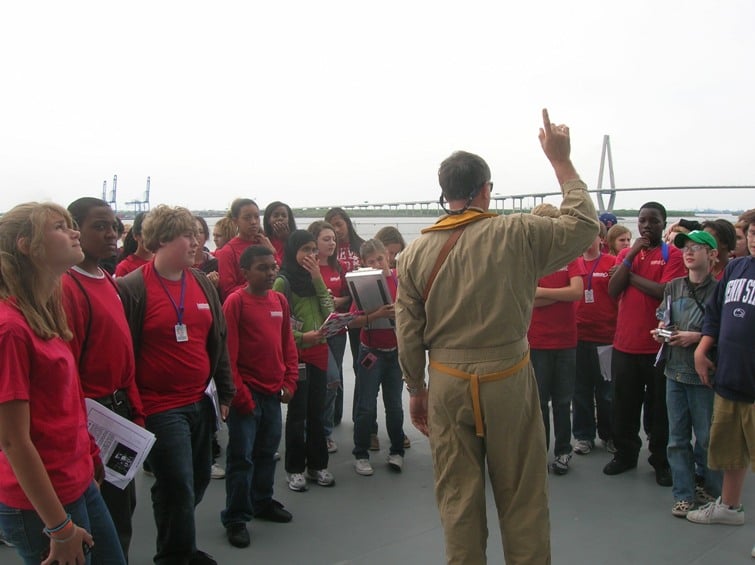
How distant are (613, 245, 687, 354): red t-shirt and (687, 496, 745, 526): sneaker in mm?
912

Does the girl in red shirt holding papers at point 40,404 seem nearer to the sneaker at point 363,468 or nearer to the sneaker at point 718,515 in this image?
the sneaker at point 363,468

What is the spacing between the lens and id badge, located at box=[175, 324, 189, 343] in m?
2.45

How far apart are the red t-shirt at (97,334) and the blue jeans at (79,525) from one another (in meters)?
0.44

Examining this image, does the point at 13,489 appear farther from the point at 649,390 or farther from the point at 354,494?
the point at 649,390

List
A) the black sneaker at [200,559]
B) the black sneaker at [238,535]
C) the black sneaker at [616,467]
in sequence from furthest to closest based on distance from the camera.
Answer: the black sneaker at [616,467], the black sneaker at [238,535], the black sneaker at [200,559]

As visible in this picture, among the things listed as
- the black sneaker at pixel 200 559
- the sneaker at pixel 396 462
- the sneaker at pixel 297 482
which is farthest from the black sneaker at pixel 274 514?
the sneaker at pixel 396 462

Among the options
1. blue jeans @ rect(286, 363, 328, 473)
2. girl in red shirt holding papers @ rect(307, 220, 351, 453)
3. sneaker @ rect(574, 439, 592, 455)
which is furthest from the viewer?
sneaker @ rect(574, 439, 592, 455)

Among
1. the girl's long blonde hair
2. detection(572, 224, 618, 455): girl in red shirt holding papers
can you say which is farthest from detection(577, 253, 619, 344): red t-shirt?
the girl's long blonde hair

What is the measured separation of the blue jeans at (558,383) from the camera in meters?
3.73

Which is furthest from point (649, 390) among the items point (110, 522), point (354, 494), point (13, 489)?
point (13, 489)

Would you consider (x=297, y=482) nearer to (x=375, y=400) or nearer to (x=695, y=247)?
(x=375, y=400)

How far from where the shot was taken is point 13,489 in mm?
1547

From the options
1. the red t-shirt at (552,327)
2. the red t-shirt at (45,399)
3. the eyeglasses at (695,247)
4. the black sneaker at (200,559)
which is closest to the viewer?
the red t-shirt at (45,399)

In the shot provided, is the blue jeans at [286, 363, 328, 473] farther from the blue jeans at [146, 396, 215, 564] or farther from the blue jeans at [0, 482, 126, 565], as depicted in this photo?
the blue jeans at [0, 482, 126, 565]
